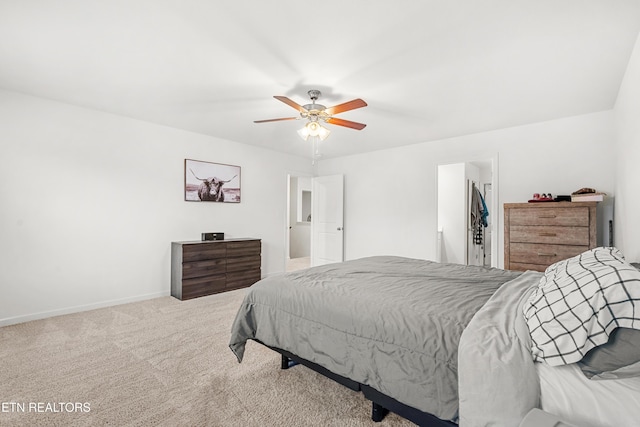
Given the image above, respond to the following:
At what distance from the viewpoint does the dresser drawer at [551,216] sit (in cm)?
313

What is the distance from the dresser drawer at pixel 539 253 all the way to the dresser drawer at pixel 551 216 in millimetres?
249

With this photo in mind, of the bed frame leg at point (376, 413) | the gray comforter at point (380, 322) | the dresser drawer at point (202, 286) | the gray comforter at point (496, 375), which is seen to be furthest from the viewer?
the dresser drawer at point (202, 286)

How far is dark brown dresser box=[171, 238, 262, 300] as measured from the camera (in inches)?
160

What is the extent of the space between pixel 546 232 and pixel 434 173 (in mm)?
1813

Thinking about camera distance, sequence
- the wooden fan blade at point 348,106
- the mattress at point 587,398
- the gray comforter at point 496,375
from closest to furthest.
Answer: the mattress at point 587,398
the gray comforter at point 496,375
the wooden fan blade at point 348,106

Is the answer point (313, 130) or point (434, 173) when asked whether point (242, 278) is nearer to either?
point (313, 130)

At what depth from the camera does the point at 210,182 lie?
186 inches

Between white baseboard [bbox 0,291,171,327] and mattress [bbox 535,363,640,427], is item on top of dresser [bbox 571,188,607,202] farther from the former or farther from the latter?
white baseboard [bbox 0,291,171,327]

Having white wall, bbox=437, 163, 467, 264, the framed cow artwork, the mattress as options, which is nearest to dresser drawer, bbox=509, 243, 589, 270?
white wall, bbox=437, 163, 467, 264

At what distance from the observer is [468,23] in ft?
6.24

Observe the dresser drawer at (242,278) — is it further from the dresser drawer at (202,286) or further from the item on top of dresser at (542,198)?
the item on top of dresser at (542,198)

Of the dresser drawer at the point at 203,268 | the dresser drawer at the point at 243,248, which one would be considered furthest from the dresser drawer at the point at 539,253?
Answer: the dresser drawer at the point at 203,268

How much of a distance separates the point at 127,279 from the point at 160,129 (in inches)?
82.4

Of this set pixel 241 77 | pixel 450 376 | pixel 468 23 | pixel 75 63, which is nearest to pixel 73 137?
pixel 75 63
